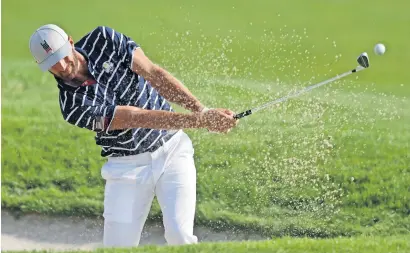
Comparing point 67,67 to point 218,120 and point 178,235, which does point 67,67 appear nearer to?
point 218,120

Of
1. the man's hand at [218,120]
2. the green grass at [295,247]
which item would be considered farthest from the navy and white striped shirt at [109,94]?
the green grass at [295,247]

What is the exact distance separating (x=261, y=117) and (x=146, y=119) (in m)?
3.98

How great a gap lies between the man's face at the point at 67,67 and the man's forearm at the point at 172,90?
0.46 m

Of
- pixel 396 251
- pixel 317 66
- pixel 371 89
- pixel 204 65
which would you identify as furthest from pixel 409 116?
pixel 396 251

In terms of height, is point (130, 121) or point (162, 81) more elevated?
point (162, 81)

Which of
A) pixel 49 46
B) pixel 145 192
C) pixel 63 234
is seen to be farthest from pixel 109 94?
pixel 63 234

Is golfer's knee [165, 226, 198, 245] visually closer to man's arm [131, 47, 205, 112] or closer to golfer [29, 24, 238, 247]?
golfer [29, 24, 238, 247]

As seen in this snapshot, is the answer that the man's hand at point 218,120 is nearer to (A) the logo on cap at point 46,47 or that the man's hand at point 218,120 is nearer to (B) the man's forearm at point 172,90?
(B) the man's forearm at point 172,90

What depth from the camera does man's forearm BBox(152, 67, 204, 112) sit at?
5719 millimetres

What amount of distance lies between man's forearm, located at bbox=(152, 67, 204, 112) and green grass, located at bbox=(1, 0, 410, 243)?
76.6 inches

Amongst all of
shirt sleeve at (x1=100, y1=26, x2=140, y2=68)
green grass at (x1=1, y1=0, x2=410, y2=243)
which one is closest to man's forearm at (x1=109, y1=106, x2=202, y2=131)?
shirt sleeve at (x1=100, y1=26, x2=140, y2=68)

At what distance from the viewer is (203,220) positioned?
24.9ft

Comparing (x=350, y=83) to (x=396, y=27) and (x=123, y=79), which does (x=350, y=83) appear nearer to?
(x=396, y=27)

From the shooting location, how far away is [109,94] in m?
5.65
